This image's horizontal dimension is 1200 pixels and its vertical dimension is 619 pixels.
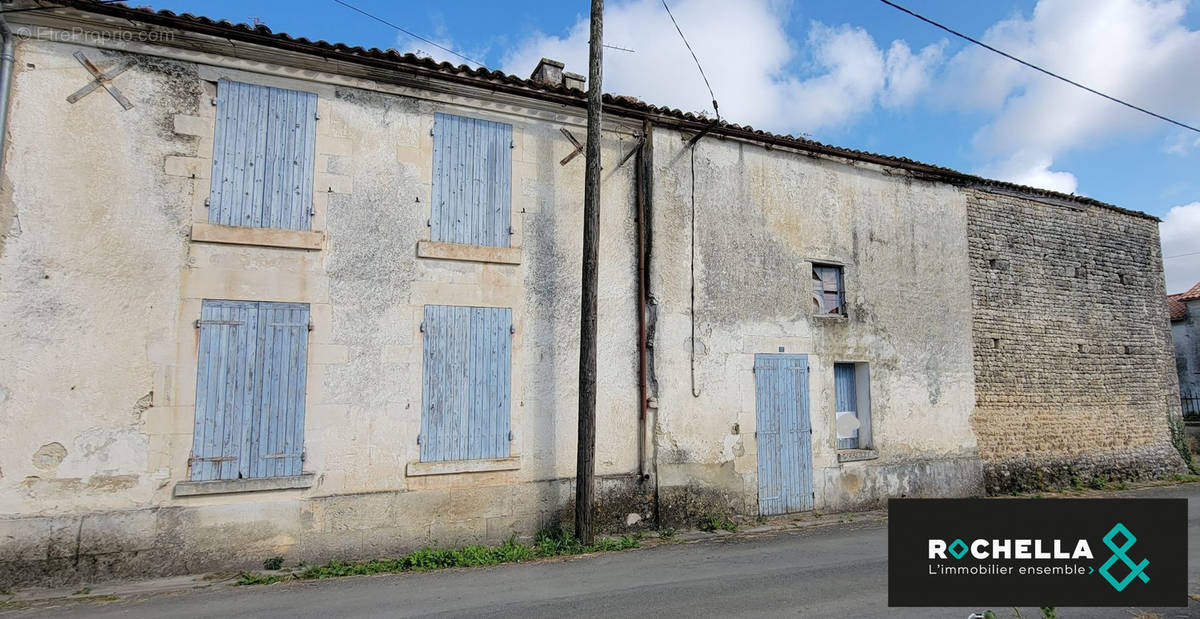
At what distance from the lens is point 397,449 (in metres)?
7.05

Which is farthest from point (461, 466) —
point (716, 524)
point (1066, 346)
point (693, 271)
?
point (1066, 346)

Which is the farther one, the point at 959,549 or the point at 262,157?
the point at 262,157

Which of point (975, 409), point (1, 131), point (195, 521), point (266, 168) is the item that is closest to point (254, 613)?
point (195, 521)

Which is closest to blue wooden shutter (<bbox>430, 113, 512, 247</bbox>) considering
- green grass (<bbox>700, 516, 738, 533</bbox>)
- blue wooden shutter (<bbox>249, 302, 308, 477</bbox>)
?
blue wooden shutter (<bbox>249, 302, 308, 477</bbox>)

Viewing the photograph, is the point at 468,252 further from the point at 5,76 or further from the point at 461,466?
the point at 5,76

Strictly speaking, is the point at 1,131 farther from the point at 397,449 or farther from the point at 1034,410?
the point at 1034,410

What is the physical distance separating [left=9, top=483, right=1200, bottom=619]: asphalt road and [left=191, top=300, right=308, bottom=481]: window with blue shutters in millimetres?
1224

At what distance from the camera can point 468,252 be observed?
752cm

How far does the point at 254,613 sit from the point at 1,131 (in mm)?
4947

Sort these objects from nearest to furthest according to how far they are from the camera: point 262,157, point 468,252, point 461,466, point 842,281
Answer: point 262,157 → point 461,466 → point 468,252 → point 842,281

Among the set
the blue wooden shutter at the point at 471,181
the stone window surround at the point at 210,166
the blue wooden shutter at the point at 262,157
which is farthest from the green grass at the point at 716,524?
the blue wooden shutter at the point at 262,157

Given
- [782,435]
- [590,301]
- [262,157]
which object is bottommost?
[782,435]

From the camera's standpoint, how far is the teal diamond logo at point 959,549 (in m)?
4.30

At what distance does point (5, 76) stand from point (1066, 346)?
49.9 ft
